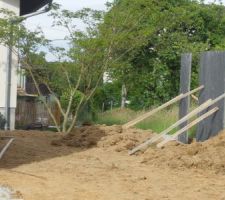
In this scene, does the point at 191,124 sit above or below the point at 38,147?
above

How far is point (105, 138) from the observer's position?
14.2m

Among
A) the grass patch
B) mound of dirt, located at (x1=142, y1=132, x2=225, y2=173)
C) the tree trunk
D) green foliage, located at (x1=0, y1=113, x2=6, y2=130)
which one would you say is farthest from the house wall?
mound of dirt, located at (x1=142, y1=132, x2=225, y2=173)

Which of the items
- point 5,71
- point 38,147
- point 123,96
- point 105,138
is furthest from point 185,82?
point 123,96

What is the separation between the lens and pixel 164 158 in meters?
11.5

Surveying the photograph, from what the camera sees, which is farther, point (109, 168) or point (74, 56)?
point (74, 56)

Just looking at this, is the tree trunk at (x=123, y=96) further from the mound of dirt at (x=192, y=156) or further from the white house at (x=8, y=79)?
the mound of dirt at (x=192, y=156)

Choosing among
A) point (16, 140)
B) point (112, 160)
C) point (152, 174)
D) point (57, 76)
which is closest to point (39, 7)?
point (57, 76)

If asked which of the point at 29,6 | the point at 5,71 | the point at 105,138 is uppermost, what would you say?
the point at 29,6

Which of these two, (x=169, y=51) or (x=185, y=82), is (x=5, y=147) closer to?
(x=185, y=82)

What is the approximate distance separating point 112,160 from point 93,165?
32.9 inches

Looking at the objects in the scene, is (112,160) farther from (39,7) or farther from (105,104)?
(105,104)

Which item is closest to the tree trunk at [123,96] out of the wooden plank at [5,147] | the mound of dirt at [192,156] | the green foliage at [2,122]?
the green foliage at [2,122]

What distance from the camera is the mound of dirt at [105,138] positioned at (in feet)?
45.0

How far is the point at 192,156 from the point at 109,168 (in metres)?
1.60
